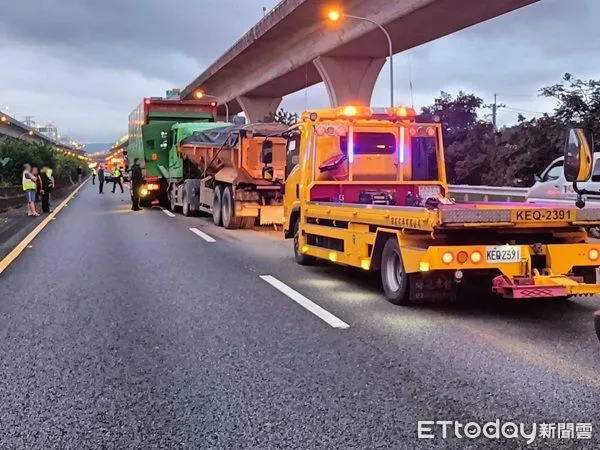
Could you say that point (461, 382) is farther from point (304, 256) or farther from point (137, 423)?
point (304, 256)

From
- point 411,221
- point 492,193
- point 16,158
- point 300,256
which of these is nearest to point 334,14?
point 492,193

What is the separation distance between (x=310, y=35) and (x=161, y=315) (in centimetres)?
2701

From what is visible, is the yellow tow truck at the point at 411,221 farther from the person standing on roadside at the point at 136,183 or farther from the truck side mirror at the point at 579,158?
the person standing on roadside at the point at 136,183

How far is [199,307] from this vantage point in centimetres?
818

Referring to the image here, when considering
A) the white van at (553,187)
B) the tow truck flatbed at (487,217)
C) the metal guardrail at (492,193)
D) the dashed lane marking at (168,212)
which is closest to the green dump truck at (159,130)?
the dashed lane marking at (168,212)

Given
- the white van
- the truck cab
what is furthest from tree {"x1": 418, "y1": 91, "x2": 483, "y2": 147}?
the truck cab

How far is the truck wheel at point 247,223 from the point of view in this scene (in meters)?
19.0

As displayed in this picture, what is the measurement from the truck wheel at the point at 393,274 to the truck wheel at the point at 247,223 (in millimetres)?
10705

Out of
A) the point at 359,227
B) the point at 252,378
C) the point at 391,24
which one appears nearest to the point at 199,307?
the point at 359,227

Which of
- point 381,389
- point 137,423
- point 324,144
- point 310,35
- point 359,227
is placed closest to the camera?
point 137,423

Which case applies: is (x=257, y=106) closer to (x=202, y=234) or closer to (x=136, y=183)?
(x=136, y=183)

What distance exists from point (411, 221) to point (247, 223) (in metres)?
12.0

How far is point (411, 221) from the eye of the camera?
7570 mm

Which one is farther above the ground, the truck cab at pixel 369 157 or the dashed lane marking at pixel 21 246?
the truck cab at pixel 369 157
